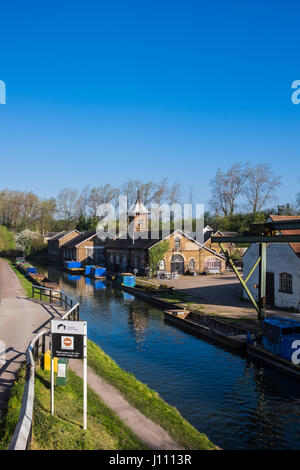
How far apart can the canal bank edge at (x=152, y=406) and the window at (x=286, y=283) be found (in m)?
15.2

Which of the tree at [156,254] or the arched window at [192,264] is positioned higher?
the tree at [156,254]

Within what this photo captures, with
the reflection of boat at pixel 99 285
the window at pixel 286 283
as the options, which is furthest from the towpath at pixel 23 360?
the reflection of boat at pixel 99 285

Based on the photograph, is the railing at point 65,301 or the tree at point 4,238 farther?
the tree at point 4,238

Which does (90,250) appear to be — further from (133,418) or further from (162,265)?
(133,418)

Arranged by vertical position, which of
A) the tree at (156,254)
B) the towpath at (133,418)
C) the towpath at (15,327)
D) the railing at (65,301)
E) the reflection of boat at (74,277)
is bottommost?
the towpath at (133,418)

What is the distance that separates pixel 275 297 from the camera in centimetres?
2784

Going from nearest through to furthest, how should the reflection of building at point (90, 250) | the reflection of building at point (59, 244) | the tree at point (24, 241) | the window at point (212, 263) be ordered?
the window at point (212, 263) < the reflection of building at point (90, 250) < the reflection of building at point (59, 244) < the tree at point (24, 241)

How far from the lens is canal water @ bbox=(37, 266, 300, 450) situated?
1182cm

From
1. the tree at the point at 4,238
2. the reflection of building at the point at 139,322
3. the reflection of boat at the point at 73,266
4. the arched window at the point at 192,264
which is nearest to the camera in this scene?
the reflection of building at the point at 139,322

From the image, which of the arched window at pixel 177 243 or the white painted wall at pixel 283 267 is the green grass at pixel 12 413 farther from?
the arched window at pixel 177 243

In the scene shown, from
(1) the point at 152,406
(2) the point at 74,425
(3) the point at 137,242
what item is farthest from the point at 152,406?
(3) the point at 137,242

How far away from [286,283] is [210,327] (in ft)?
22.6

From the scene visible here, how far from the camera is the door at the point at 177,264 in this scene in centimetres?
5091
